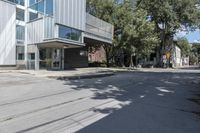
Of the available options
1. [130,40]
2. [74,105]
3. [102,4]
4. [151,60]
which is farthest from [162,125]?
[151,60]

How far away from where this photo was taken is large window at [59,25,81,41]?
29.4 m

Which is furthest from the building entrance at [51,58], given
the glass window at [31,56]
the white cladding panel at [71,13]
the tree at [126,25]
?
the tree at [126,25]

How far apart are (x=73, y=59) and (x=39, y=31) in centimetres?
1143

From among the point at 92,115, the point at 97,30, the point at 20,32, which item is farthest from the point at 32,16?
the point at 92,115

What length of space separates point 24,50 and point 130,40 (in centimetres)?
1899

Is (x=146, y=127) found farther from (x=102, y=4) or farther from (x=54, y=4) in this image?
(x=102, y=4)

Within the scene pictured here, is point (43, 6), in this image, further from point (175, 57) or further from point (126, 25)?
point (175, 57)

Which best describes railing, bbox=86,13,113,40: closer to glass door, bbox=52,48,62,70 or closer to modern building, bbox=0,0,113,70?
modern building, bbox=0,0,113,70

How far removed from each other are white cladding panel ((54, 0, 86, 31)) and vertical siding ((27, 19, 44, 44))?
6.36ft

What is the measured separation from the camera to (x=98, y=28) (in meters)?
38.6

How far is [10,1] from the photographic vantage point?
30266mm

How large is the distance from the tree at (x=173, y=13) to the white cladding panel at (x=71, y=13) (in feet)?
88.0

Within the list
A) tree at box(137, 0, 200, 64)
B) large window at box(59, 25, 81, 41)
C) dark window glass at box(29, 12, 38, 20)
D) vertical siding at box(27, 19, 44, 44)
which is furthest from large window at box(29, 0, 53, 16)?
tree at box(137, 0, 200, 64)

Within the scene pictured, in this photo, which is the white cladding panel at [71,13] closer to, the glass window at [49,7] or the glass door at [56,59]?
the glass window at [49,7]
